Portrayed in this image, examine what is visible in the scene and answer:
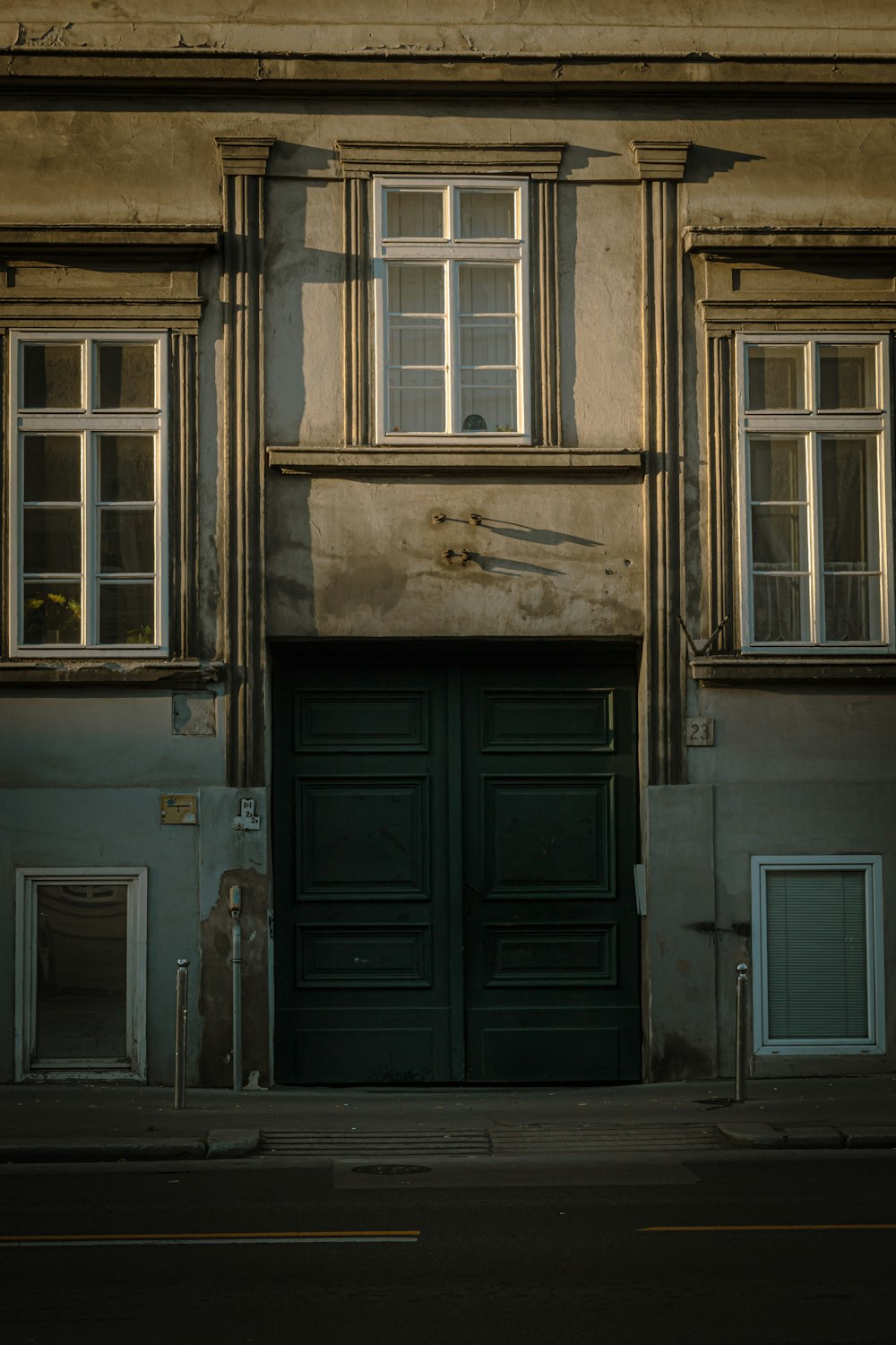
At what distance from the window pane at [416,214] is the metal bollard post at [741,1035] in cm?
679

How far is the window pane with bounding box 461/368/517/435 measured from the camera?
14.5 metres

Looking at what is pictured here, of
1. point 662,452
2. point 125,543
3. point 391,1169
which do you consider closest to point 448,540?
point 662,452

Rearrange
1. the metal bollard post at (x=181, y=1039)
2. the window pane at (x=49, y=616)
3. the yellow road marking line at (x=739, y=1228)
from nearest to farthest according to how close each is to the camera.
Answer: the yellow road marking line at (x=739, y=1228), the metal bollard post at (x=181, y=1039), the window pane at (x=49, y=616)

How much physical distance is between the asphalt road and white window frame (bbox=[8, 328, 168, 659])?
483 centimetres

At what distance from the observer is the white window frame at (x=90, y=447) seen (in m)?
14.0

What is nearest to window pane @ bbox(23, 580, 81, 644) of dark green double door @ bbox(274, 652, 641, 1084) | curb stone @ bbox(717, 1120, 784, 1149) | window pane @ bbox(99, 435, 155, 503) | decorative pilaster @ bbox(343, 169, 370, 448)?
window pane @ bbox(99, 435, 155, 503)

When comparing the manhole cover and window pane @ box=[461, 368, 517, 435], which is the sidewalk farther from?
window pane @ box=[461, 368, 517, 435]

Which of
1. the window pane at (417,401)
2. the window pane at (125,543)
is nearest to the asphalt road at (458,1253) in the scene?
the window pane at (125,543)

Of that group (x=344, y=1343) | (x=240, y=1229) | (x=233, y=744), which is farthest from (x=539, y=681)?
(x=344, y=1343)

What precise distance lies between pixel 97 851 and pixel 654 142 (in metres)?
7.67

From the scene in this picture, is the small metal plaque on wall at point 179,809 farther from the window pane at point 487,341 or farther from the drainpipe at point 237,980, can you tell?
the window pane at point 487,341

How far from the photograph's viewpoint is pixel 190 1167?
425 inches

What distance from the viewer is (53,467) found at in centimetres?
1427

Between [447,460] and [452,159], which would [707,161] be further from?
[447,460]
